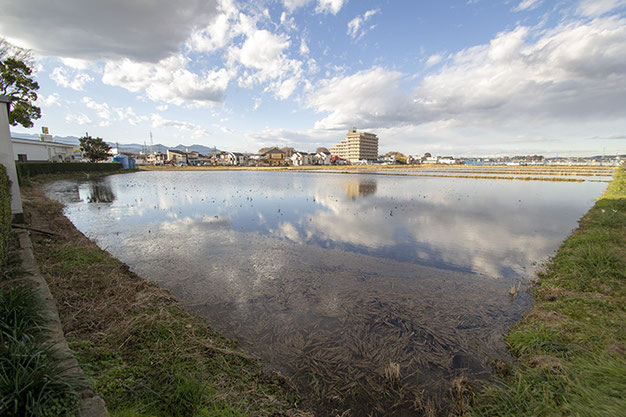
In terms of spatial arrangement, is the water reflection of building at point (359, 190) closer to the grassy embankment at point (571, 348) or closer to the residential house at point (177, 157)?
the grassy embankment at point (571, 348)

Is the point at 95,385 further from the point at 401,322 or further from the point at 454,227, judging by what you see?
the point at 454,227

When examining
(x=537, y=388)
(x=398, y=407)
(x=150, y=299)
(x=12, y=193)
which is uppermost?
(x=12, y=193)

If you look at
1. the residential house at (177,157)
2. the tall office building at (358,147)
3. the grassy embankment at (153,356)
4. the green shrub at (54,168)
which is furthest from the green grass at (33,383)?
the tall office building at (358,147)

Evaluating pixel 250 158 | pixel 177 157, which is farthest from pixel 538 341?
pixel 177 157

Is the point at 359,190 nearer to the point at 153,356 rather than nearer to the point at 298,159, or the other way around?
the point at 153,356

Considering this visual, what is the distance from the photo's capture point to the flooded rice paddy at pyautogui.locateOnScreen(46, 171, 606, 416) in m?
4.43

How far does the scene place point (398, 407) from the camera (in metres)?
3.83

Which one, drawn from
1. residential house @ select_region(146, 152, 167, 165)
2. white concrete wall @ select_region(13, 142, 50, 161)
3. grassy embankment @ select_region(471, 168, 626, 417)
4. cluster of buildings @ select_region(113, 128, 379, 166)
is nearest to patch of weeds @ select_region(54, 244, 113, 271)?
grassy embankment @ select_region(471, 168, 626, 417)

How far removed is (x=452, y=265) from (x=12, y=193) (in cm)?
1716

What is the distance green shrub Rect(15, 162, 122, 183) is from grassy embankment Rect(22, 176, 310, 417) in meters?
30.2

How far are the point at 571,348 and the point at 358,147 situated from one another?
148 metres

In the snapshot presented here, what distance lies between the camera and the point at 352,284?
294 inches

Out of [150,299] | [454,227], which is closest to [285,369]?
[150,299]

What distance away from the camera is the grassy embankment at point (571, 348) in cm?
330
